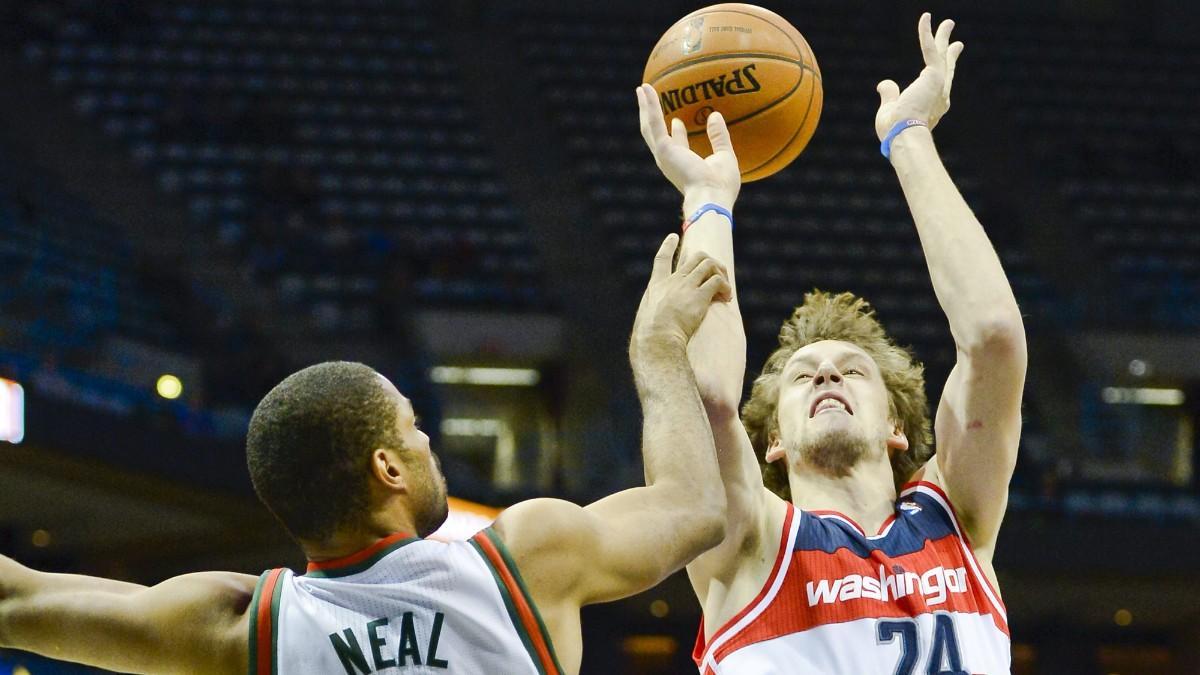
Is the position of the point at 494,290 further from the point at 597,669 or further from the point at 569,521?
the point at 569,521

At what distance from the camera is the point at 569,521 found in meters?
2.47

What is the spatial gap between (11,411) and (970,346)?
783 cm

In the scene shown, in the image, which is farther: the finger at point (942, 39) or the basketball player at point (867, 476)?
the finger at point (942, 39)

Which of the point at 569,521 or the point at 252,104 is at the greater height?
the point at 252,104

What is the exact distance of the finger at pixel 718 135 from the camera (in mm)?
3424

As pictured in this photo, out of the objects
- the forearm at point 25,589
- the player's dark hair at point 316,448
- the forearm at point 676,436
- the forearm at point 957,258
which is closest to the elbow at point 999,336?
the forearm at point 957,258

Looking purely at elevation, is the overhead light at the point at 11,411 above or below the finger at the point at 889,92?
above

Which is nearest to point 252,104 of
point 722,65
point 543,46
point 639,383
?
point 543,46

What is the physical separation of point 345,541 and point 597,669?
486 inches

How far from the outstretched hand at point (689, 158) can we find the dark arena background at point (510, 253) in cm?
742

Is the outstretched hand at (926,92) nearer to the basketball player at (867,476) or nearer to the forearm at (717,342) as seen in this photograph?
the basketball player at (867,476)

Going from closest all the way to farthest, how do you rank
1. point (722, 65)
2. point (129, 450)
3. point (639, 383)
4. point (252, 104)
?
1. point (639, 383)
2. point (722, 65)
3. point (129, 450)
4. point (252, 104)

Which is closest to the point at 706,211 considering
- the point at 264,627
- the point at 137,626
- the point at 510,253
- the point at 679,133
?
the point at 679,133

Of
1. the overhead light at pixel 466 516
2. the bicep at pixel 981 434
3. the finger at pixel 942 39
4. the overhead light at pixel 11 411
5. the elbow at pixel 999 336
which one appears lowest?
the bicep at pixel 981 434
